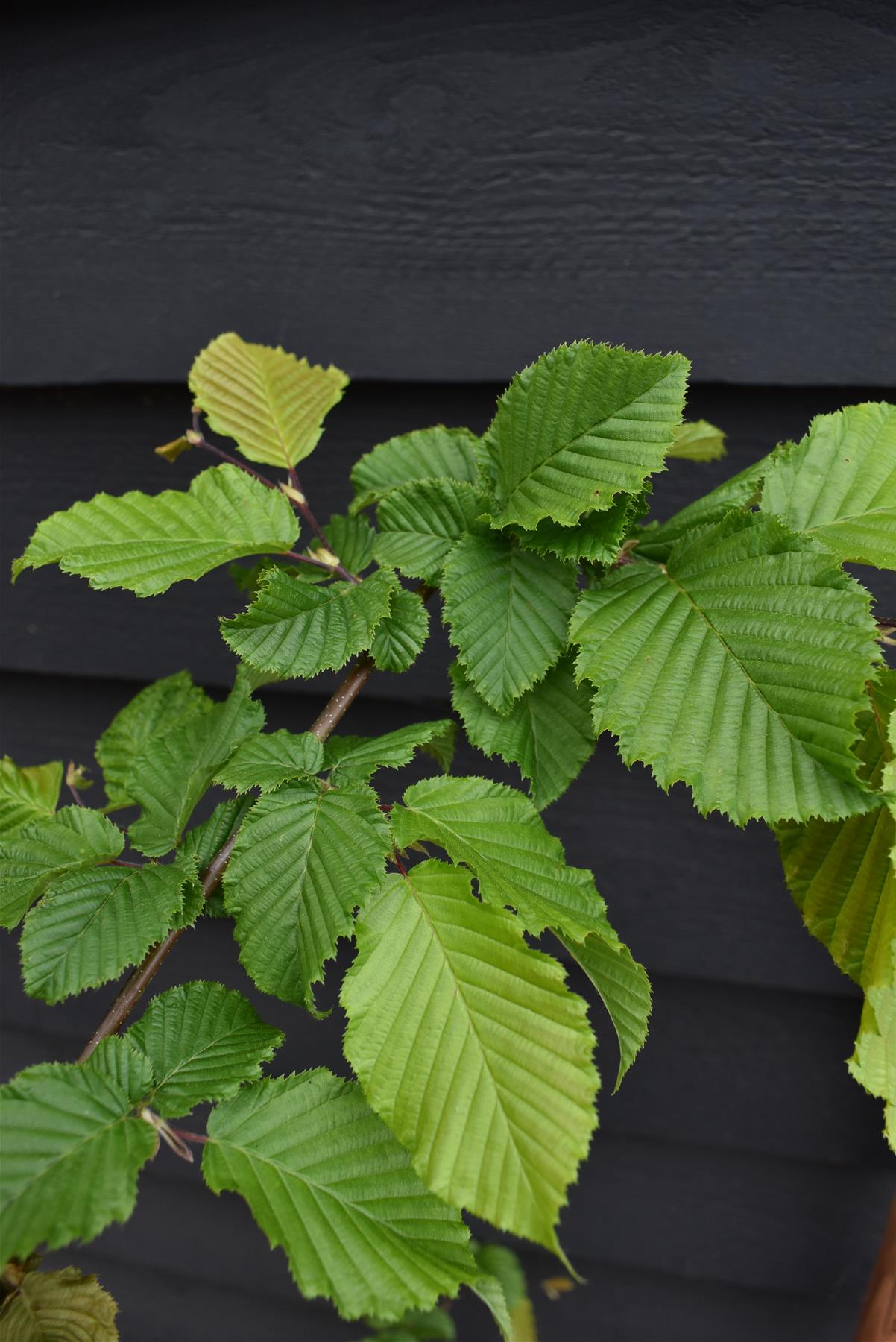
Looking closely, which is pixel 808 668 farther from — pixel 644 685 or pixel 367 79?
pixel 367 79

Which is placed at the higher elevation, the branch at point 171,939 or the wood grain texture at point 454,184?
the wood grain texture at point 454,184

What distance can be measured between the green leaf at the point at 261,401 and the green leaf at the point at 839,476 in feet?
0.96

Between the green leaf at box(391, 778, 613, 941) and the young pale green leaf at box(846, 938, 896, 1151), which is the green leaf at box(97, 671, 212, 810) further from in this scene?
the young pale green leaf at box(846, 938, 896, 1151)

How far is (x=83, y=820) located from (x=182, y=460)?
426mm

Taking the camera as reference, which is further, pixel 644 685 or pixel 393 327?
pixel 393 327

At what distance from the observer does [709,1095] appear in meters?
0.92

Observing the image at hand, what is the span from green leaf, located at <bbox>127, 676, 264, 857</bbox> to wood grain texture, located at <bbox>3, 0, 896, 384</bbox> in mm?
395

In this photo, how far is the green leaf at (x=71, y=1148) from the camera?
33 cm

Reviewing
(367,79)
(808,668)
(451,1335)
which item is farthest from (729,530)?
(451,1335)

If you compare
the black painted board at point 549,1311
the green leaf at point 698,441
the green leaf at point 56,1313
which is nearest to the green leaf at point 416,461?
the green leaf at point 698,441

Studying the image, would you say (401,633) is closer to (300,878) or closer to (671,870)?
(300,878)

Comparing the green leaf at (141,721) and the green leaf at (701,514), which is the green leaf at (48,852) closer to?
the green leaf at (141,721)

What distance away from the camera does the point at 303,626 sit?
441 millimetres

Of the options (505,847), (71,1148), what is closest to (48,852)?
(71,1148)
